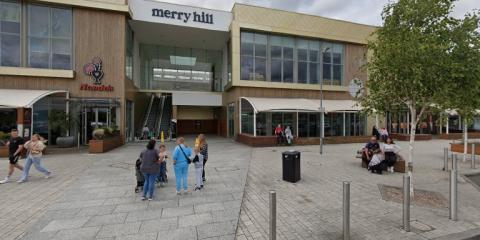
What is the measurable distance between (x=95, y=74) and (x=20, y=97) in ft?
14.1

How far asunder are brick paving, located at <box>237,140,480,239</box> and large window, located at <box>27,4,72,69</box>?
628 inches

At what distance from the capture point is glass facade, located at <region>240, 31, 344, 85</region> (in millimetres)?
20516

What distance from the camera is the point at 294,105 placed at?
758 inches

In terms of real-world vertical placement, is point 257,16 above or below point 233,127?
A: above

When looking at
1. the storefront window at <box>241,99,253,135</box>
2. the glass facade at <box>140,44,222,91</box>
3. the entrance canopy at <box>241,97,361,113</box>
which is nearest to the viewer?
the entrance canopy at <box>241,97,361,113</box>

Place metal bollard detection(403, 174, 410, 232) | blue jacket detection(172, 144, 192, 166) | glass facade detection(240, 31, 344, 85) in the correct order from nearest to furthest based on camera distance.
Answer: metal bollard detection(403, 174, 410, 232) → blue jacket detection(172, 144, 192, 166) → glass facade detection(240, 31, 344, 85)

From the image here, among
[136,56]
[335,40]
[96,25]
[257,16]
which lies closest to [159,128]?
[136,56]

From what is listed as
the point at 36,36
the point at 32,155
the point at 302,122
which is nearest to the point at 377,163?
the point at 32,155

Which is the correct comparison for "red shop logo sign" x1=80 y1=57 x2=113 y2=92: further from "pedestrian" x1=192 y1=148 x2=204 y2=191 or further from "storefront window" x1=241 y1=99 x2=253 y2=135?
"pedestrian" x1=192 y1=148 x2=204 y2=191

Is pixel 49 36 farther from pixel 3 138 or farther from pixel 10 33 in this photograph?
pixel 3 138

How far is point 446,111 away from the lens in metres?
6.59

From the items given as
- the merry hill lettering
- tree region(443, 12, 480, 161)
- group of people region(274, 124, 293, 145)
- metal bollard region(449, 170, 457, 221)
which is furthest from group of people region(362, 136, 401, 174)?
the merry hill lettering

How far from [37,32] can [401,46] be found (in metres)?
20.7

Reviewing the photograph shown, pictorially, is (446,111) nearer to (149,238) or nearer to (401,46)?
(401,46)
